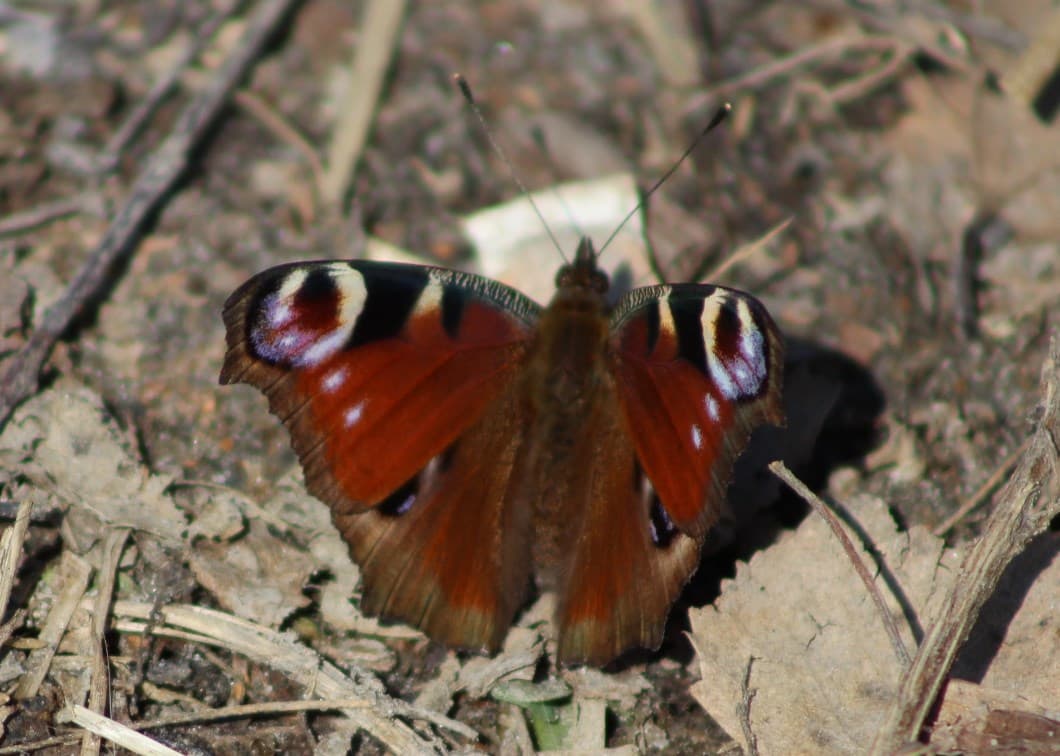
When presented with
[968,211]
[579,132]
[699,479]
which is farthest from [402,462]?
[968,211]

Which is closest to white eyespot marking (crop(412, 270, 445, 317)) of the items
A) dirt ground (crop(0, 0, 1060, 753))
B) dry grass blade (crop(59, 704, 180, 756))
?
dirt ground (crop(0, 0, 1060, 753))

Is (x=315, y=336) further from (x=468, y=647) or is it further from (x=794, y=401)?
(x=794, y=401)

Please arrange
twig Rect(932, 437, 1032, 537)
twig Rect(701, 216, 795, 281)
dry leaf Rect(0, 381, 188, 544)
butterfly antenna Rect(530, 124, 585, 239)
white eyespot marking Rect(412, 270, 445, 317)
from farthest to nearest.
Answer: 1. butterfly antenna Rect(530, 124, 585, 239)
2. twig Rect(701, 216, 795, 281)
3. twig Rect(932, 437, 1032, 537)
4. dry leaf Rect(0, 381, 188, 544)
5. white eyespot marking Rect(412, 270, 445, 317)

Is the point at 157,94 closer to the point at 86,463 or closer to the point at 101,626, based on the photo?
the point at 86,463

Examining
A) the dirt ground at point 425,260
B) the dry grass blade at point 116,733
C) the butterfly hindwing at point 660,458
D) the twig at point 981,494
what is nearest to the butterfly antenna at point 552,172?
the dirt ground at point 425,260

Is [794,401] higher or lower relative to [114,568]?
higher

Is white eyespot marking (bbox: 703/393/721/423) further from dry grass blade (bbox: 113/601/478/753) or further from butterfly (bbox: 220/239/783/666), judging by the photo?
dry grass blade (bbox: 113/601/478/753)

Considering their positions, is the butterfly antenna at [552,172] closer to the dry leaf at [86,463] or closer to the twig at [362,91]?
the twig at [362,91]
